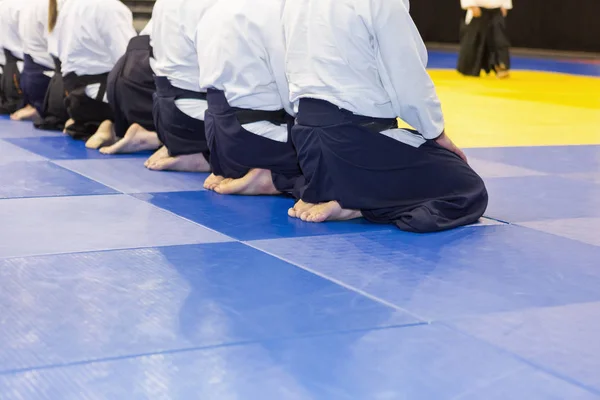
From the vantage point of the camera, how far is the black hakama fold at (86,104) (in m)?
7.41

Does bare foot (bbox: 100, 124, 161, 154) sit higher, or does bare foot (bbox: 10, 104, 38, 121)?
bare foot (bbox: 100, 124, 161, 154)

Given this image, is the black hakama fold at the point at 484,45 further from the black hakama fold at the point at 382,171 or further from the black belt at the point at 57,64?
the black hakama fold at the point at 382,171

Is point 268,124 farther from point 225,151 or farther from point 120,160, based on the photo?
point 120,160

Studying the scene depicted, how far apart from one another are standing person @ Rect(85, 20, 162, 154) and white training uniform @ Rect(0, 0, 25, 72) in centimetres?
233

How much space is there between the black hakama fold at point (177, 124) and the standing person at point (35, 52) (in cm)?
236

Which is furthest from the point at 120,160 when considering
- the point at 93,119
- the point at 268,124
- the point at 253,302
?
the point at 253,302

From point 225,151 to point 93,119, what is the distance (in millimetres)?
2328

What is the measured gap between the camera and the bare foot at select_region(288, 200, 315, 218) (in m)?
4.92

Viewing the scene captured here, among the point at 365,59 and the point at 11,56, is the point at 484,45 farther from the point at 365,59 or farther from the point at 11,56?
the point at 365,59

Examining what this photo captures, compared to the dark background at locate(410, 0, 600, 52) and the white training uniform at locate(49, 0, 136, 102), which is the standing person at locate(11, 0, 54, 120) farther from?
the dark background at locate(410, 0, 600, 52)

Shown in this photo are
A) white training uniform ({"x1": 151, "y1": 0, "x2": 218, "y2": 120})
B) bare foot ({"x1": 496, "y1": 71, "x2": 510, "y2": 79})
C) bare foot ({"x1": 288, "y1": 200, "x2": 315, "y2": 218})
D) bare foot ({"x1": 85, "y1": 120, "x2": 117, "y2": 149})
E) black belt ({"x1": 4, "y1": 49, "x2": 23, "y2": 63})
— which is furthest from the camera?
bare foot ({"x1": 496, "y1": 71, "x2": 510, "y2": 79})

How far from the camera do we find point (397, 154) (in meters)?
4.69

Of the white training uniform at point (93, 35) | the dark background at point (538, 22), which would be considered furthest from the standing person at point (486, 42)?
the white training uniform at point (93, 35)

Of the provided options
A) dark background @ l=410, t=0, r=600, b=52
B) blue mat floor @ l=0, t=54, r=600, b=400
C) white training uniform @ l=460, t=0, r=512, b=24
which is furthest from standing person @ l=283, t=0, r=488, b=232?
dark background @ l=410, t=0, r=600, b=52
